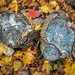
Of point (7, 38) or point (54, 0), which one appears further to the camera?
point (54, 0)

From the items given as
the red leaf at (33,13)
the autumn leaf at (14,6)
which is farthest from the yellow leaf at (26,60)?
the autumn leaf at (14,6)

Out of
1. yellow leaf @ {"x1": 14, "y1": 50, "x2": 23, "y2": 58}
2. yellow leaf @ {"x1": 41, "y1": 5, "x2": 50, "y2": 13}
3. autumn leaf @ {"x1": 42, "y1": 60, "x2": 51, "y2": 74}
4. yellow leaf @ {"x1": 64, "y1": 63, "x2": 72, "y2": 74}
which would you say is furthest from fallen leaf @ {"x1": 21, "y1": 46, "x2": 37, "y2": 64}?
yellow leaf @ {"x1": 41, "y1": 5, "x2": 50, "y2": 13}

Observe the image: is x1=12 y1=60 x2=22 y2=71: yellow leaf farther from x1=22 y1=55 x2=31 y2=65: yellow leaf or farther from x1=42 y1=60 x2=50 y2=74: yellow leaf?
x1=42 y1=60 x2=50 y2=74: yellow leaf

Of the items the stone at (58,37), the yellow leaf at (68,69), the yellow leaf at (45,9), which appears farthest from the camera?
the yellow leaf at (45,9)

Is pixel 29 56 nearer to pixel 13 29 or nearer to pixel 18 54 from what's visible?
pixel 18 54

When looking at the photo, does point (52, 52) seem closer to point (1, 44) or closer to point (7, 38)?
point (7, 38)

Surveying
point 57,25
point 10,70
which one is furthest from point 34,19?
point 10,70

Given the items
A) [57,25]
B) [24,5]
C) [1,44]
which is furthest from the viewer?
[24,5]

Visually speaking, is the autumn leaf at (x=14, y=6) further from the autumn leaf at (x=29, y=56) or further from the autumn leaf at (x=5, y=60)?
the autumn leaf at (x=5, y=60)

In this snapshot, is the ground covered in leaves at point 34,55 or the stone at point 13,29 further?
the ground covered in leaves at point 34,55
